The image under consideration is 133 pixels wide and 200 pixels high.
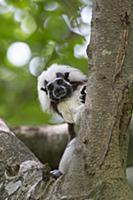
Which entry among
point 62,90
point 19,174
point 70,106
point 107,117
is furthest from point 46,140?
point 107,117

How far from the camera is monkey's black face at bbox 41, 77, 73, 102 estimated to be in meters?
2.74

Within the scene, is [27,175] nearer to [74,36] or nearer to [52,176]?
[52,176]

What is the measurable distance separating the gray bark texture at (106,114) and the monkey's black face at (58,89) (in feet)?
3.47

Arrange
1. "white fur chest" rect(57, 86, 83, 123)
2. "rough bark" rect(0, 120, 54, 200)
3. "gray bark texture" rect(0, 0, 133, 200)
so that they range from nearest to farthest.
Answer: "gray bark texture" rect(0, 0, 133, 200)
"rough bark" rect(0, 120, 54, 200)
"white fur chest" rect(57, 86, 83, 123)

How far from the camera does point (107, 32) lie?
166cm

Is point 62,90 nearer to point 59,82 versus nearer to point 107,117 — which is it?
point 59,82

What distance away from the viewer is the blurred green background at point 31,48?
369 cm

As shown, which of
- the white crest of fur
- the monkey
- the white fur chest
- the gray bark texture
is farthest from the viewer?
the white crest of fur

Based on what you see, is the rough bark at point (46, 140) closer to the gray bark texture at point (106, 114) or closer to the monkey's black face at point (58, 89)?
the monkey's black face at point (58, 89)

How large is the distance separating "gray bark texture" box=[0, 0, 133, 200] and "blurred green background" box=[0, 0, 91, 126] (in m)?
1.50

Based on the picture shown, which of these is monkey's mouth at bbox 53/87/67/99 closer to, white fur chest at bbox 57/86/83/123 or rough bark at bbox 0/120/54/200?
white fur chest at bbox 57/86/83/123

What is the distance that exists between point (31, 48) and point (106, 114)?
9.09ft

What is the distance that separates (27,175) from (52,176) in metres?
0.12

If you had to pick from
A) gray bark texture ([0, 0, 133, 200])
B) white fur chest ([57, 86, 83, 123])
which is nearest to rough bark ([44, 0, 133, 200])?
gray bark texture ([0, 0, 133, 200])
